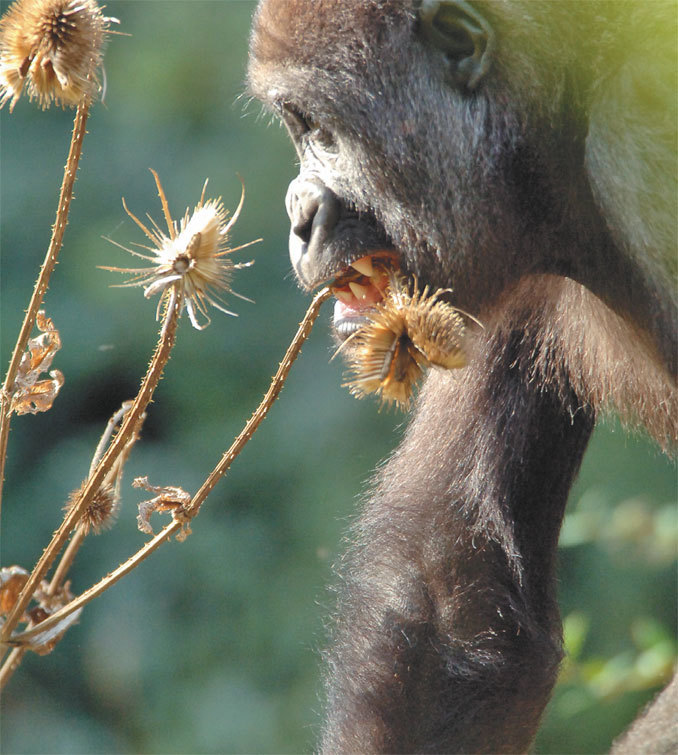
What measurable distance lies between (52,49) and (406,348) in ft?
1.71

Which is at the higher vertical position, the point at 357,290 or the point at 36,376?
the point at 357,290

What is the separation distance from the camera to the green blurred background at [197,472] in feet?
11.8

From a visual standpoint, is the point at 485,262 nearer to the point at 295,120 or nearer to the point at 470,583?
the point at 295,120

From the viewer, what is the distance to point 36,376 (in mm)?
1311

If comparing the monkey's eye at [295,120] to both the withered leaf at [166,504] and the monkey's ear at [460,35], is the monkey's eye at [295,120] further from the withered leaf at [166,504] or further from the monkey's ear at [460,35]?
the withered leaf at [166,504]

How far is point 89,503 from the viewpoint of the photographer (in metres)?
1.26

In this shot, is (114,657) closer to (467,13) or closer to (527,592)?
(527,592)

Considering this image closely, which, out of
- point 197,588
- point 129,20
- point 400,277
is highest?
point 129,20

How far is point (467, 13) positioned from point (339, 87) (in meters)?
0.21

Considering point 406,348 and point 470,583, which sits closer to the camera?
point 406,348

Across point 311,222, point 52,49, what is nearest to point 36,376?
point 52,49

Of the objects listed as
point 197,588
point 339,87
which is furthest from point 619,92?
point 197,588

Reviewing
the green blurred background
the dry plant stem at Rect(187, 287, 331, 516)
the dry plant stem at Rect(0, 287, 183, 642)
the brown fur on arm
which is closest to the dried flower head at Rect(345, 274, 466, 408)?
the dry plant stem at Rect(187, 287, 331, 516)

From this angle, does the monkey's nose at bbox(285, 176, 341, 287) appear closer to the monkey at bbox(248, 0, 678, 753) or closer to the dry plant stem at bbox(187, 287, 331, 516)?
the monkey at bbox(248, 0, 678, 753)
